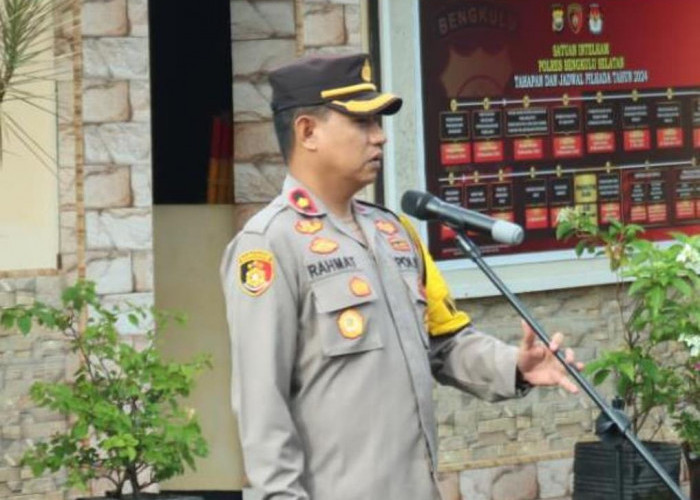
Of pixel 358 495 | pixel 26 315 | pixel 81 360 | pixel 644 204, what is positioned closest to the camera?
pixel 358 495

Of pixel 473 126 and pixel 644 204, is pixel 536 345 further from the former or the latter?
pixel 644 204

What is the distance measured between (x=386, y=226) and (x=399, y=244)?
5 cm

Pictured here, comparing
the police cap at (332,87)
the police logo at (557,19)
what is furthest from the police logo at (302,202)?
the police logo at (557,19)

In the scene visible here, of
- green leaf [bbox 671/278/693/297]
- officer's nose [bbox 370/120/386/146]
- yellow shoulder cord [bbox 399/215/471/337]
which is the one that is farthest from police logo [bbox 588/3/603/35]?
officer's nose [bbox 370/120/386/146]

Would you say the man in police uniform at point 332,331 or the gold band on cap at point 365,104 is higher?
the gold band on cap at point 365,104

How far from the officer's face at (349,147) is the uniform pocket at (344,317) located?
0.80 ft

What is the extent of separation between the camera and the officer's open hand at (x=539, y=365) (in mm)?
4797

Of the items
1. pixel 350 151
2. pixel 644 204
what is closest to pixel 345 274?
pixel 350 151

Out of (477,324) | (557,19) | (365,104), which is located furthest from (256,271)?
(557,19)

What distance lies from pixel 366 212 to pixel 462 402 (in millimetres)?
5272

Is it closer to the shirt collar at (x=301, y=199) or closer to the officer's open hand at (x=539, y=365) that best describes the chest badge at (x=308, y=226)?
the shirt collar at (x=301, y=199)

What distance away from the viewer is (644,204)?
10945mm

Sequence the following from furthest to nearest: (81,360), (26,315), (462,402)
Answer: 1. (462,402)
2. (81,360)
3. (26,315)

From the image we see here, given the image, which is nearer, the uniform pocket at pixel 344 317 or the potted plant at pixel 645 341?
the uniform pocket at pixel 344 317
